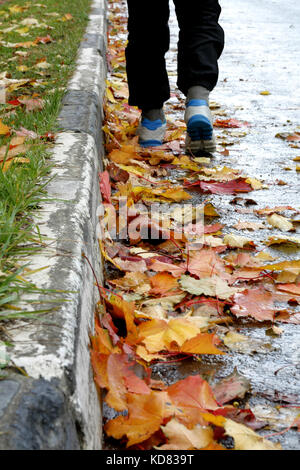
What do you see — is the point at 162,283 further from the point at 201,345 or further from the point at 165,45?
the point at 165,45

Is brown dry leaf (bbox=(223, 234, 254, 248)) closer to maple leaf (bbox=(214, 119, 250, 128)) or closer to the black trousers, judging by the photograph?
the black trousers

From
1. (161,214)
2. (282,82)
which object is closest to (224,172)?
(161,214)

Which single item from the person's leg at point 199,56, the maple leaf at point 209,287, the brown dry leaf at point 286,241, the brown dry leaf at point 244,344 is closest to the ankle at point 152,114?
the person's leg at point 199,56

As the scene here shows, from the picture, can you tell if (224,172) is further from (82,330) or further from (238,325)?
(82,330)

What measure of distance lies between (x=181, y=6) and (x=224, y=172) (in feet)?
2.81

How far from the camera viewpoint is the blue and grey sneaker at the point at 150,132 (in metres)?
2.92

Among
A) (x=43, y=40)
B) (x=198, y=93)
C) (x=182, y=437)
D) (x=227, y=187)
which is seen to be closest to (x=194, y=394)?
(x=182, y=437)

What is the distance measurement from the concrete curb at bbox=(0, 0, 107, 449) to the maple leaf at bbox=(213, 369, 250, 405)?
0.96 feet

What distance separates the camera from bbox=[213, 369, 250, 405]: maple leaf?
1.21 meters

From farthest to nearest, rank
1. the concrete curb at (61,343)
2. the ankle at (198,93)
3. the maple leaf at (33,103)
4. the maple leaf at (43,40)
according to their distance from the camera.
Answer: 1. the maple leaf at (43,40)
2. the ankle at (198,93)
3. the maple leaf at (33,103)
4. the concrete curb at (61,343)

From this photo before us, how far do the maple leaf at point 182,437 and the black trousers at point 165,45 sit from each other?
204cm

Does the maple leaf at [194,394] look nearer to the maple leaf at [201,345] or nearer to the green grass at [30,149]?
the maple leaf at [201,345]

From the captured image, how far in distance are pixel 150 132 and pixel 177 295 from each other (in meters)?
1.51

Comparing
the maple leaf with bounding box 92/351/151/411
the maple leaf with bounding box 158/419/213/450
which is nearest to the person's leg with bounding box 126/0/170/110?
the maple leaf with bounding box 92/351/151/411
